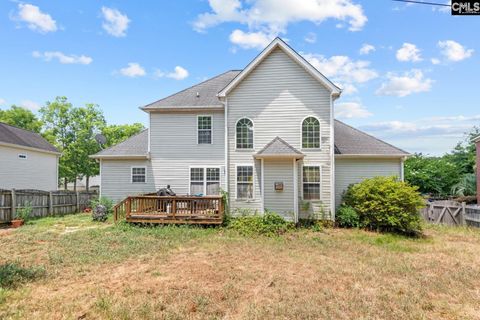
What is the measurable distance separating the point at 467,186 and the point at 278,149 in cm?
1908

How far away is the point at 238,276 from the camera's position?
5.82 metres

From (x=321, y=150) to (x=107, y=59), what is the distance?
40.4ft

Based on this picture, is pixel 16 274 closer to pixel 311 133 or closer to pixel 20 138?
pixel 311 133

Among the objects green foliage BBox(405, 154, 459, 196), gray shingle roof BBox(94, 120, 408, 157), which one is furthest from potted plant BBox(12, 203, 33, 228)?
green foliage BBox(405, 154, 459, 196)

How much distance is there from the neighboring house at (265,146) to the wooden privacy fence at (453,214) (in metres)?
3.52

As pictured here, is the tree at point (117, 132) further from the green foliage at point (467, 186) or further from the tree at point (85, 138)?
the green foliage at point (467, 186)

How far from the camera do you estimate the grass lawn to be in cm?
433

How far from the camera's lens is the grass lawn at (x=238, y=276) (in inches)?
171

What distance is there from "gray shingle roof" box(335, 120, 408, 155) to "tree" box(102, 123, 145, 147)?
93.8 feet

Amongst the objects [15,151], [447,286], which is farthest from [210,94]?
[15,151]

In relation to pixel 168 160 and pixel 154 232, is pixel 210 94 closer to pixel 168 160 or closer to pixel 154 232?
pixel 168 160

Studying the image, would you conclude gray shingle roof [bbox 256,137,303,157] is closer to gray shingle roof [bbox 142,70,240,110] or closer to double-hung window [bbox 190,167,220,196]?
double-hung window [bbox 190,167,220,196]
